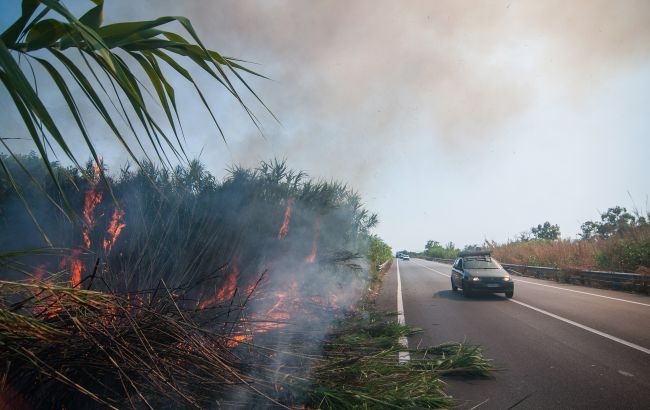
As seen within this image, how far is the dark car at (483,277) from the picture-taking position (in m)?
10.9

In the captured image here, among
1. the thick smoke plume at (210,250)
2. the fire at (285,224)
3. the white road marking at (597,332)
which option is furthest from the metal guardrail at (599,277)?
the fire at (285,224)

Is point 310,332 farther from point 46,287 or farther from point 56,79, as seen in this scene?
point 56,79

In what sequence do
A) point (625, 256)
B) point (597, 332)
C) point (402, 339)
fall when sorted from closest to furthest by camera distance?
point (402, 339), point (597, 332), point (625, 256)

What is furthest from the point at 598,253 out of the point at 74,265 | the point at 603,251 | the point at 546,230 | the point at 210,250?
the point at 546,230

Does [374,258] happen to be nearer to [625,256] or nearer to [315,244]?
[315,244]

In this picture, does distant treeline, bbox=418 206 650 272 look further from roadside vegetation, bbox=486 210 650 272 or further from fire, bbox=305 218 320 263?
fire, bbox=305 218 320 263

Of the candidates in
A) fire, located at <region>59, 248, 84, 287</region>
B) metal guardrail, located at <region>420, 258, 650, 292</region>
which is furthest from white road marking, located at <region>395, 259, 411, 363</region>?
metal guardrail, located at <region>420, 258, 650, 292</region>

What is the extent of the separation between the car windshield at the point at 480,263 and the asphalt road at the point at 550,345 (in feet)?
5.08

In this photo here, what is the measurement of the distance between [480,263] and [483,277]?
1.20 m

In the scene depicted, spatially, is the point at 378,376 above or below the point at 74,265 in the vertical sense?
below

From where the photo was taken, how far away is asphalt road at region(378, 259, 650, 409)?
3506 mm

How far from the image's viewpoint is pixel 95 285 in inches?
127

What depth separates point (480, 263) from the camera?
12.2 m

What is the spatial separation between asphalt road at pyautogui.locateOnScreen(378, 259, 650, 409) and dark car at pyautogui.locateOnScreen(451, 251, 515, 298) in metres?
0.48
